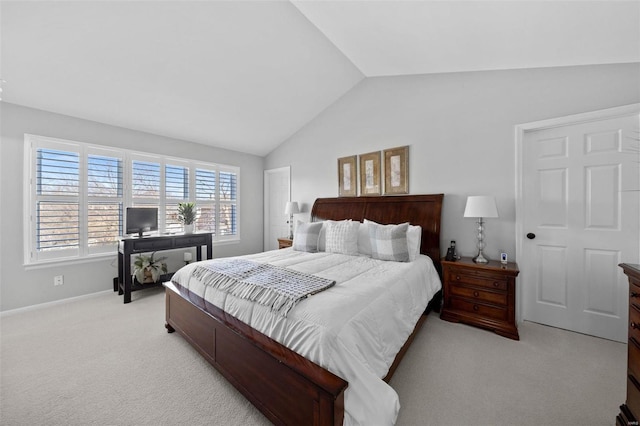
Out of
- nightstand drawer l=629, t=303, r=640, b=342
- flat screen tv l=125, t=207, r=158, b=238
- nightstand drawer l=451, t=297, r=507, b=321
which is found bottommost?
nightstand drawer l=451, t=297, r=507, b=321

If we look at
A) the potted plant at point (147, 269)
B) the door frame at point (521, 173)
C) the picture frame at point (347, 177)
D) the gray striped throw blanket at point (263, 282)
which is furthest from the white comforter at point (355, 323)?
the picture frame at point (347, 177)

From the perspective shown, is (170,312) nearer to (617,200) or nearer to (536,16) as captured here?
(536,16)

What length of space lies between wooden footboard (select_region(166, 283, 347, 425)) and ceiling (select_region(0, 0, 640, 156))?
2612 mm

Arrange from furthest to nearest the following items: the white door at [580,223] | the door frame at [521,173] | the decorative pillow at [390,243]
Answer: the decorative pillow at [390,243]
the door frame at [521,173]
the white door at [580,223]

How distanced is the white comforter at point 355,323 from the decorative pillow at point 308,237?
0.92m

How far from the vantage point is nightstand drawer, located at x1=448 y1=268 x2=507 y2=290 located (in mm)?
2447

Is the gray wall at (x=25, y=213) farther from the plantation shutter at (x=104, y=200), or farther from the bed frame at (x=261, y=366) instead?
the bed frame at (x=261, y=366)

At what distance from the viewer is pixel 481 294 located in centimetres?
255

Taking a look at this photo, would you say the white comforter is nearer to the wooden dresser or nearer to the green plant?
the wooden dresser

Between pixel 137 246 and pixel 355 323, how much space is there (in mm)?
3370

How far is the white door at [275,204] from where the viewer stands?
530 cm

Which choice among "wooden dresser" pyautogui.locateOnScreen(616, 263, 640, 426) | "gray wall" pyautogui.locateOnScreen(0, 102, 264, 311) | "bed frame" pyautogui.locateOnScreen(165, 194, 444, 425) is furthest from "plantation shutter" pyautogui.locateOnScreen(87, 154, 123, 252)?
"wooden dresser" pyautogui.locateOnScreen(616, 263, 640, 426)

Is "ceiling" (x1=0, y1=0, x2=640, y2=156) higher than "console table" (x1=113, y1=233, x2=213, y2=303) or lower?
higher

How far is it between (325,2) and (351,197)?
2.44 metres
